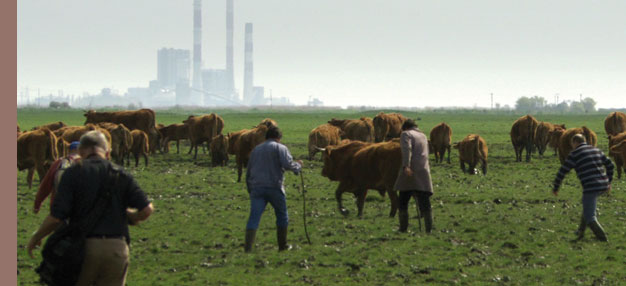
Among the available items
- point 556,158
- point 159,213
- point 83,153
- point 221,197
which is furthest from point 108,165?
point 556,158

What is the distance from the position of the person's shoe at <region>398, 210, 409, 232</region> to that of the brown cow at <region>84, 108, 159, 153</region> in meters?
30.4

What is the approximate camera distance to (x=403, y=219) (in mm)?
16172

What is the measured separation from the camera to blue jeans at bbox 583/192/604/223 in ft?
48.0

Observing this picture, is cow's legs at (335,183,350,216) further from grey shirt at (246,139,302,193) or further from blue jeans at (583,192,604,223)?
blue jeans at (583,192,604,223)

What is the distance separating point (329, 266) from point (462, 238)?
3738 mm

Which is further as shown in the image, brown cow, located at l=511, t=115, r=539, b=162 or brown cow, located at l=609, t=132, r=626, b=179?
brown cow, located at l=511, t=115, r=539, b=162

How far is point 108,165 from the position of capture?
298 inches

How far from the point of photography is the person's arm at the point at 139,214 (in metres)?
7.72

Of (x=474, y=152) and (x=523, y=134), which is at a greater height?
(x=523, y=134)

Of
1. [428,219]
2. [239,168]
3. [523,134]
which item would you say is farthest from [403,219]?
[523,134]

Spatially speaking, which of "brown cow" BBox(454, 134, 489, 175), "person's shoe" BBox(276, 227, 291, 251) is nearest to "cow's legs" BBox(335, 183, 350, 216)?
"person's shoe" BBox(276, 227, 291, 251)

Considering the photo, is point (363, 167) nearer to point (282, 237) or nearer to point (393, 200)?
point (393, 200)

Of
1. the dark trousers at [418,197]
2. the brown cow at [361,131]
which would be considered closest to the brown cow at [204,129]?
the brown cow at [361,131]

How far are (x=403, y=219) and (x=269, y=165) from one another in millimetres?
3810
